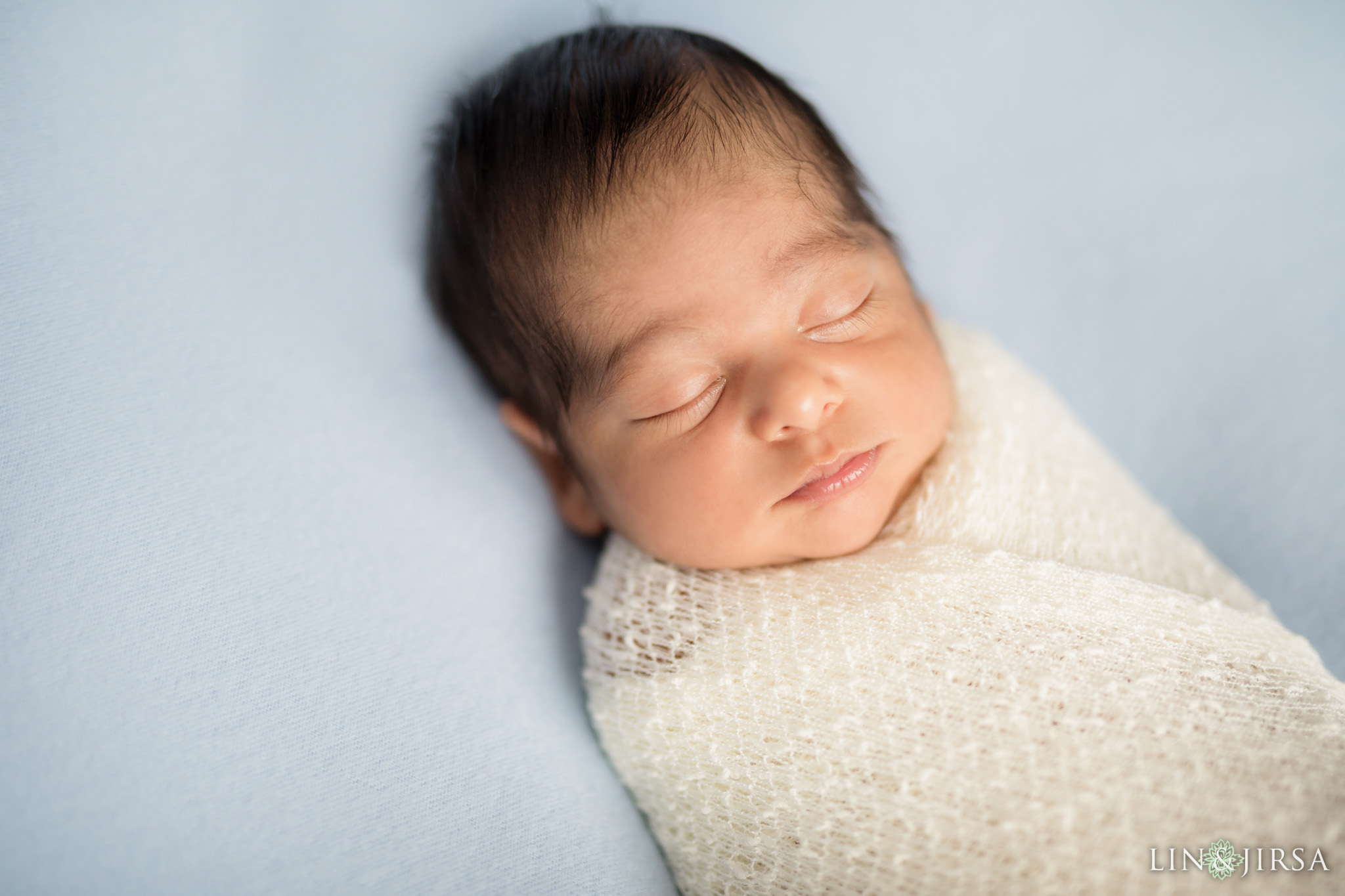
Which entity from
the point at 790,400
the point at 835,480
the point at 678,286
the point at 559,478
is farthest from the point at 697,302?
the point at 559,478

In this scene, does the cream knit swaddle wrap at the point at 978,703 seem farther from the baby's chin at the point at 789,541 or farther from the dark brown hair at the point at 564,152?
the dark brown hair at the point at 564,152

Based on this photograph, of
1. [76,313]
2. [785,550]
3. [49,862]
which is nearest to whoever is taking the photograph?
→ [49,862]

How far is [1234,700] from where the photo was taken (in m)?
0.69

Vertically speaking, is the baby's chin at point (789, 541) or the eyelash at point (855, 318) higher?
the eyelash at point (855, 318)

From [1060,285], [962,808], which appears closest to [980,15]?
[1060,285]

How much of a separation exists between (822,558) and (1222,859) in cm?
43

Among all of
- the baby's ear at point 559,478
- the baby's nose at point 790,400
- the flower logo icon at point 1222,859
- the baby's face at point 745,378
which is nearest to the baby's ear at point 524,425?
the baby's ear at point 559,478

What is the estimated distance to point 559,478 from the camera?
1.08 m

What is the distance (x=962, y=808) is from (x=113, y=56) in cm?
112

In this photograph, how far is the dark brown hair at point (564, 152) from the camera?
82 centimetres

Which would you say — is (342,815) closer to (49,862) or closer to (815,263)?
(49,862)

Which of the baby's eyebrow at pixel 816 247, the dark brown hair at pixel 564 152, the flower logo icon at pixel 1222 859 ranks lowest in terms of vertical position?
the flower logo icon at pixel 1222 859

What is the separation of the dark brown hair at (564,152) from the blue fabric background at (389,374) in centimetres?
12

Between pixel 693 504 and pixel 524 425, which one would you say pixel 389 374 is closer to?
pixel 524 425
